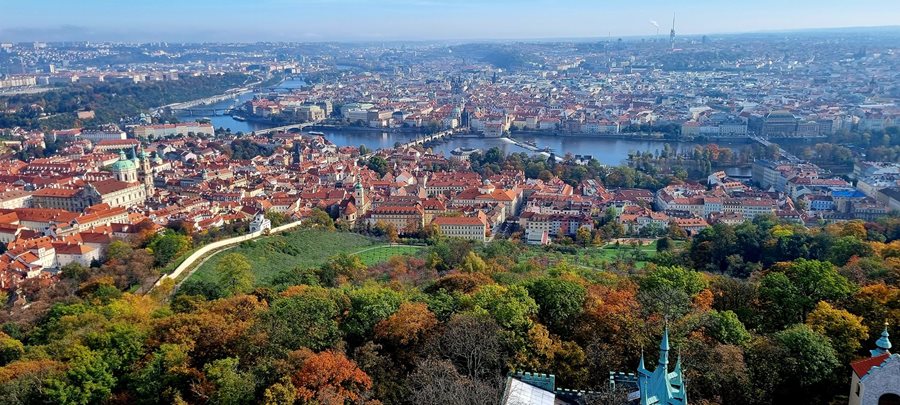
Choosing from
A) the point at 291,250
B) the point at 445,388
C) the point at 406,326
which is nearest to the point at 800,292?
the point at 406,326

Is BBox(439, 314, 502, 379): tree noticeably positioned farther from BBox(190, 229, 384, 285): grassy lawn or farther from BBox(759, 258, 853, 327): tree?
BBox(190, 229, 384, 285): grassy lawn

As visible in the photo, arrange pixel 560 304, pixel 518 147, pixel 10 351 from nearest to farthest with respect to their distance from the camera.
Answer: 1. pixel 560 304
2. pixel 10 351
3. pixel 518 147

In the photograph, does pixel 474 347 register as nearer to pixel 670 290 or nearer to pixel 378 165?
pixel 670 290

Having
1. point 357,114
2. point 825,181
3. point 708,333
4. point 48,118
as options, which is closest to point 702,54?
point 357,114

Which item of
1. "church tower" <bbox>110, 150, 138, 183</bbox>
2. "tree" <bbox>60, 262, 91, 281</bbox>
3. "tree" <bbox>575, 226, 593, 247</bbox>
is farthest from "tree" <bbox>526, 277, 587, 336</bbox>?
"church tower" <bbox>110, 150, 138, 183</bbox>

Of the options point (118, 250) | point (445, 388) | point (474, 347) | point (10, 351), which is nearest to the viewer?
point (445, 388)

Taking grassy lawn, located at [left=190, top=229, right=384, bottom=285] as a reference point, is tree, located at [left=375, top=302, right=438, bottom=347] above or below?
above

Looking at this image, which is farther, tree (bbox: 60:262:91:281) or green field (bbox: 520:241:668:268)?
green field (bbox: 520:241:668:268)
